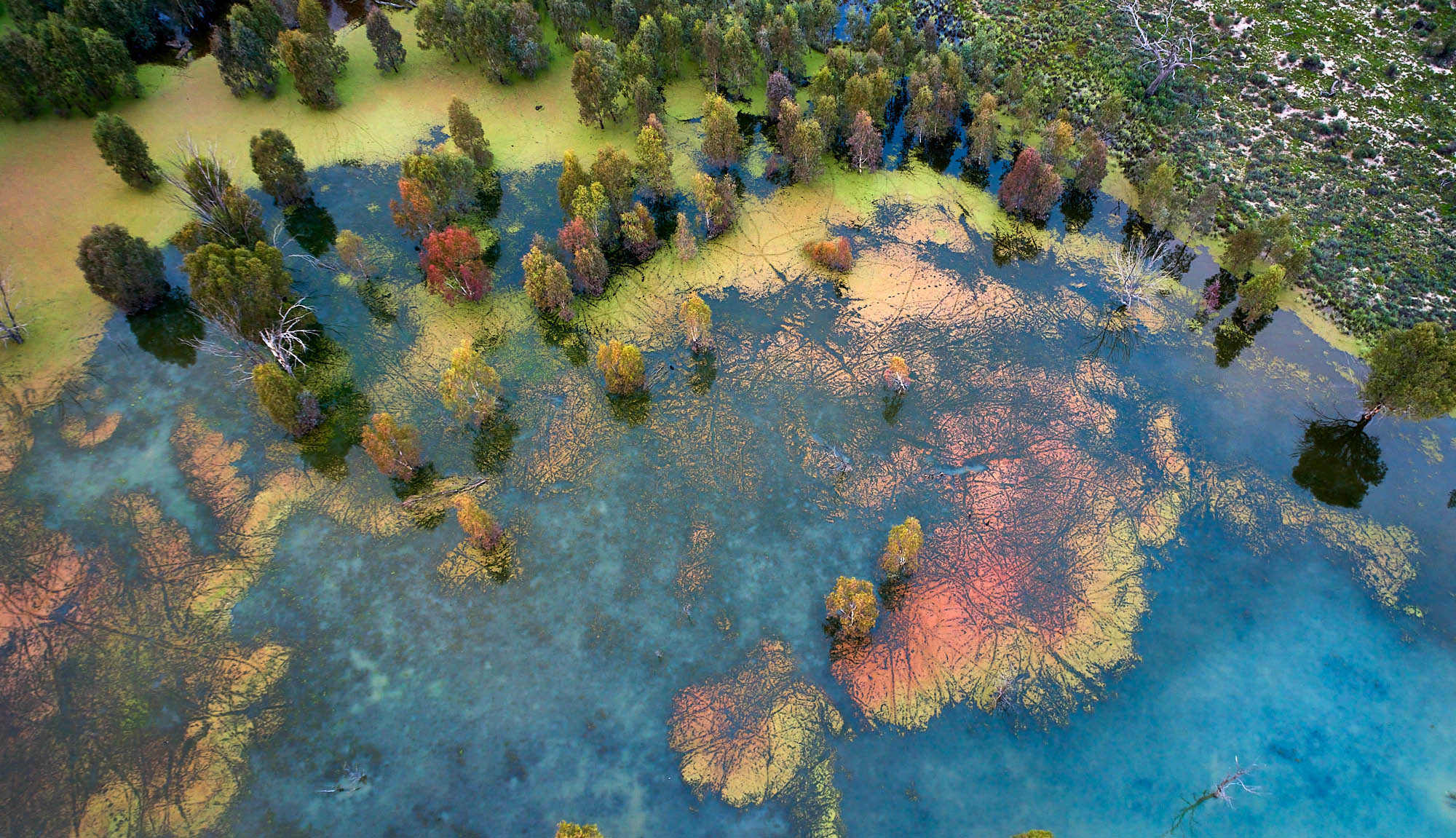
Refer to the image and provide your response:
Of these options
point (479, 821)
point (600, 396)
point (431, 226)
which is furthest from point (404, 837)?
point (431, 226)

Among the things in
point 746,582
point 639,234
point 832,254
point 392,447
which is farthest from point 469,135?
point 746,582

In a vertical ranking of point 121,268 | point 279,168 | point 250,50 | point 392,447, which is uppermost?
point 250,50

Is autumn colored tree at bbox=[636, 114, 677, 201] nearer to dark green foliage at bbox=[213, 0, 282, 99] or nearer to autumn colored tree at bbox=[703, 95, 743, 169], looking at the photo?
autumn colored tree at bbox=[703, 95, 743, 169]

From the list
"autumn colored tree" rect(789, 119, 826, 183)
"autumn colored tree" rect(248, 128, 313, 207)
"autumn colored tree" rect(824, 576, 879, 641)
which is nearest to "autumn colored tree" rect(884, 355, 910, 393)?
"autumn colored tree" rect(824, 576, 879, 641)

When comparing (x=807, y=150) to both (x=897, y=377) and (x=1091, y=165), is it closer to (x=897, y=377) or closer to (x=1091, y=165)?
(x=897, y=377)

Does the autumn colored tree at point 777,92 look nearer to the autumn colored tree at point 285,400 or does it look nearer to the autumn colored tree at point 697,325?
the autumn colored tree at point 697,325
